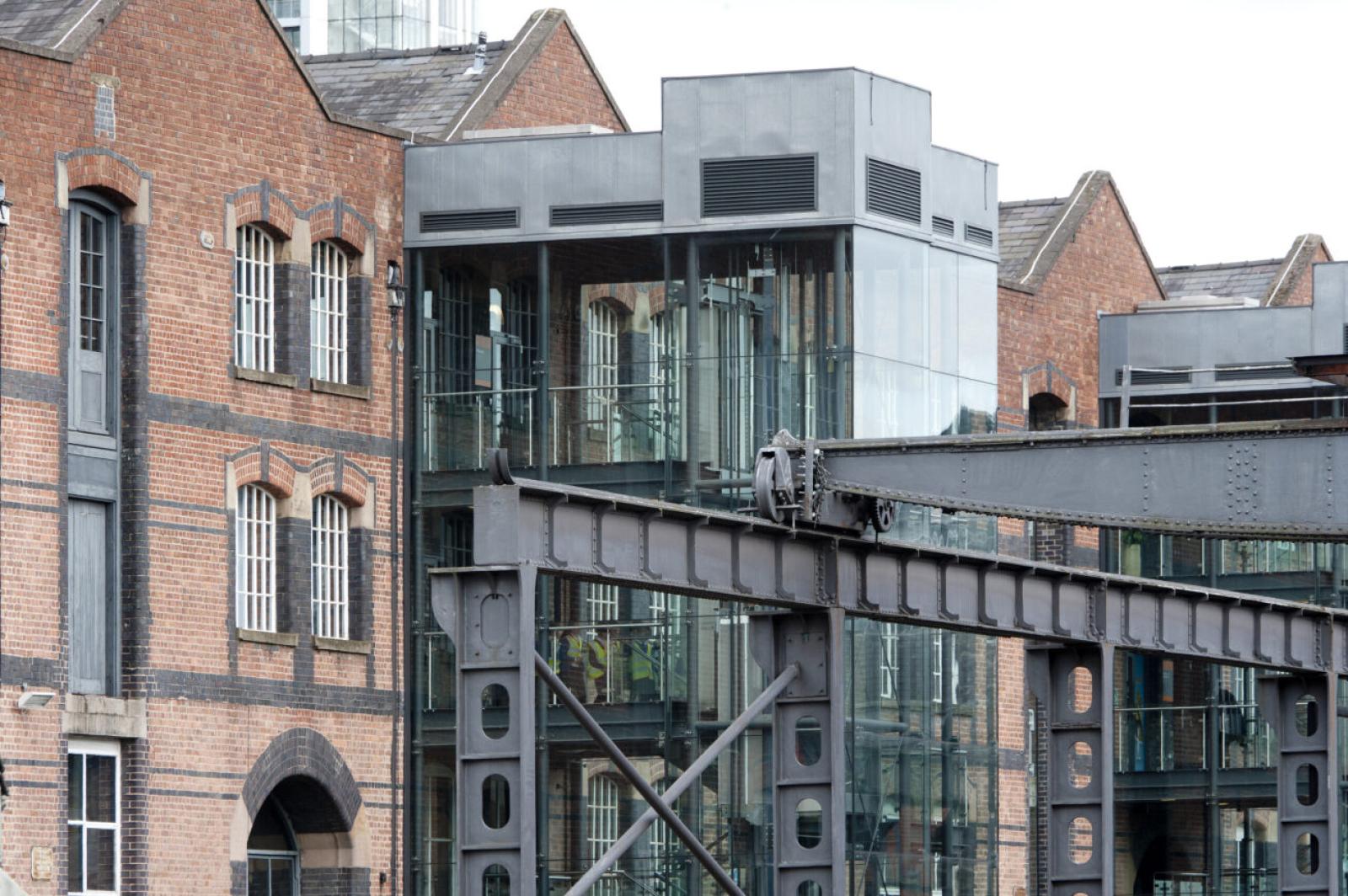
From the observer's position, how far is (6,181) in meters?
31.8

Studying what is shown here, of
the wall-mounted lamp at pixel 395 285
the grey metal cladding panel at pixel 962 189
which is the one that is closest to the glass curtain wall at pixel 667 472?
the wall-mounted lamp at pixel 395 285

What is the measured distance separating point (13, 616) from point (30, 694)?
32.9 inches

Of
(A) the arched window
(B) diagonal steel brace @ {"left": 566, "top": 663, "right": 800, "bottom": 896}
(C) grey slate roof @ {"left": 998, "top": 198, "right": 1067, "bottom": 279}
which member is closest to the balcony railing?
(C) grey slate roof @ {"left": 998, "top": 198, "right": 1067, "bottom": 279}

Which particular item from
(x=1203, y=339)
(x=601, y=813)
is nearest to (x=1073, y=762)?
(x=601, y=813)

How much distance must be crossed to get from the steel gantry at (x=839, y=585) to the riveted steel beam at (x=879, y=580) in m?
0.02

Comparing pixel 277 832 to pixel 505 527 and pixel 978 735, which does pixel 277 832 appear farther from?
pixel 505 527

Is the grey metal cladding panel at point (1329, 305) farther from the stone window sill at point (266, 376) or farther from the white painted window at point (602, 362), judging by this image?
the stone window sill at point (266, 376)

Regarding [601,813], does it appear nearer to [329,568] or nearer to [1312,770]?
[329,568]

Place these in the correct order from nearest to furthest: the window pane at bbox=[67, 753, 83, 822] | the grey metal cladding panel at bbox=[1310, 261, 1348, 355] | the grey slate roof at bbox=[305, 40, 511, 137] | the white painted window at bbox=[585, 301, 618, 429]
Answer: the window pane at bbox=[67, 753, 83, 822]
the white painted window at bbox=[585, 301, 618, 429]
the grey slate roof at bbox=[305, 40, 511, 137]
the grey metal cladding panel at bbox=[1310, 261, 1348, 355]

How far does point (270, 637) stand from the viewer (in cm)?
3488

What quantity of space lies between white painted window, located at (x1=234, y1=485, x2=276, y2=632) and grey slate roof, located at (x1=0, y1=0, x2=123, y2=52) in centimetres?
557

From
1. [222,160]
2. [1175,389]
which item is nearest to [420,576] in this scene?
[222,160]

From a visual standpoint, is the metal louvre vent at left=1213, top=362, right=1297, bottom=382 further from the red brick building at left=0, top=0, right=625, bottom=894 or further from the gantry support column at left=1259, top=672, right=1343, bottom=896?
the red brick building at left=0, top=0, right=625, bottom=894

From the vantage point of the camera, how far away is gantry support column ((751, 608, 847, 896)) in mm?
27062
